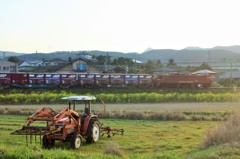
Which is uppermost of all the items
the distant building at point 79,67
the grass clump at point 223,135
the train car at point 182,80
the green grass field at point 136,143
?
the distant building at point 79,67

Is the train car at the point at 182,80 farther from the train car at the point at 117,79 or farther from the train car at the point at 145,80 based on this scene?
the train car at the point at 117,79

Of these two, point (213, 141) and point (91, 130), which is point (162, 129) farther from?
point (213, 141)

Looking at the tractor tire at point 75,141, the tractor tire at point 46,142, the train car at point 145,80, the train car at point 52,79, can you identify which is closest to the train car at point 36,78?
the train car at point 52,79

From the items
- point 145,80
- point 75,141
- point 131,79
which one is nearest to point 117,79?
point 131,79

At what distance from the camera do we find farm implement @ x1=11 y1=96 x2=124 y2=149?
14297mm

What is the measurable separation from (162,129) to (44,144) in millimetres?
7713

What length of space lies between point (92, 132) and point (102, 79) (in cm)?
4043

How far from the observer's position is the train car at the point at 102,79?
56.7 meters

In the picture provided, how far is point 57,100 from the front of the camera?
136ft

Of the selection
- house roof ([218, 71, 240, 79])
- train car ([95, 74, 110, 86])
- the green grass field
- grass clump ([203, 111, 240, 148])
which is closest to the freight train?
train car ([95, 74, 110, 86])

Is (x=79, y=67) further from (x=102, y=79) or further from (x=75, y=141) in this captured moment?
(x=75, y=141)

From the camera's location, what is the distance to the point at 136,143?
1647 centimetres

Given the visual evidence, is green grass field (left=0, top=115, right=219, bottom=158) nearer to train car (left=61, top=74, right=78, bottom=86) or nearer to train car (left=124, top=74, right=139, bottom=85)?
train car (left=61, top=74, right=78, bottom=86)

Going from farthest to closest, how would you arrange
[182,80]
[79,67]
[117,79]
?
[79,67] → [117,79] → [182,80]
